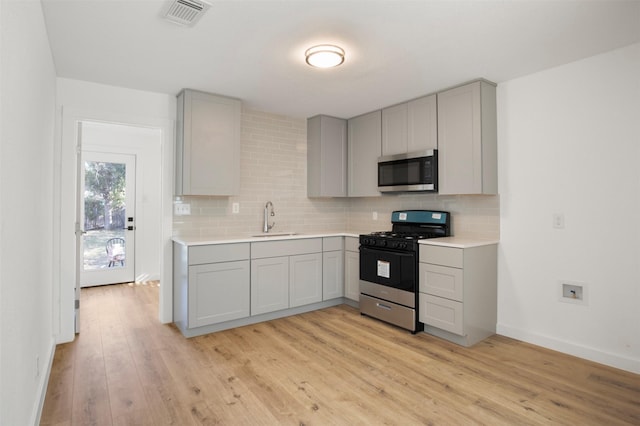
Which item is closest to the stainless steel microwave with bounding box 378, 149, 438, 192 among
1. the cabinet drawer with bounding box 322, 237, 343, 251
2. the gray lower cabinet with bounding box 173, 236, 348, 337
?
the cabinet drawer with bounding box 322, 237, 343, 251

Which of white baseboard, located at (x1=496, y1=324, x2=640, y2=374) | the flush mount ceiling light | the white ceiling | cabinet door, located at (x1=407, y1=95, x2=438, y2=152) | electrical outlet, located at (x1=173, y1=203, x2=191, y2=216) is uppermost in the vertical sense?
the white ceiling

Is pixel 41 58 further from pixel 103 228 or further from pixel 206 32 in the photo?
pixel 103 228

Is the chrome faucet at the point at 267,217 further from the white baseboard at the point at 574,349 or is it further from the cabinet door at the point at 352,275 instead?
the white baseboard at the point at 574,349

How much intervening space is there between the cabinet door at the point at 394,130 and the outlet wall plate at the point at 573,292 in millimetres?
1949

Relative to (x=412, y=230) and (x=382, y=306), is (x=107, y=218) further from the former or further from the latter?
(x=412, y=230)

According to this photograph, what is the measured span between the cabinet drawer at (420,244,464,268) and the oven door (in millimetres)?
112

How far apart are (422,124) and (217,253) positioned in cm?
246

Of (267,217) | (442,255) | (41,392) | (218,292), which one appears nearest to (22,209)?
(41,392)

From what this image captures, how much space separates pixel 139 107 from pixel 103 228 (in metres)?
2.74

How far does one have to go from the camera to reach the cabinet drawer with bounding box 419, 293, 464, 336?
314 cm

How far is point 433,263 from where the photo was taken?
3.33 metres

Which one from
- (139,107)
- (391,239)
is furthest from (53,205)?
(391,239)

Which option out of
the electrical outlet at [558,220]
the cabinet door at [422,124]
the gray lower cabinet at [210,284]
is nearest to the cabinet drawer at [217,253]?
the gray lower cabinet at [210,284]

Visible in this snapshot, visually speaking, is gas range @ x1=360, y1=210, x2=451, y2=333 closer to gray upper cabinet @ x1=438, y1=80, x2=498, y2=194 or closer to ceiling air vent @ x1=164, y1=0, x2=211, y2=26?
gray upper cabinet @ x1=438, y1=80, x2=498, y2=194
